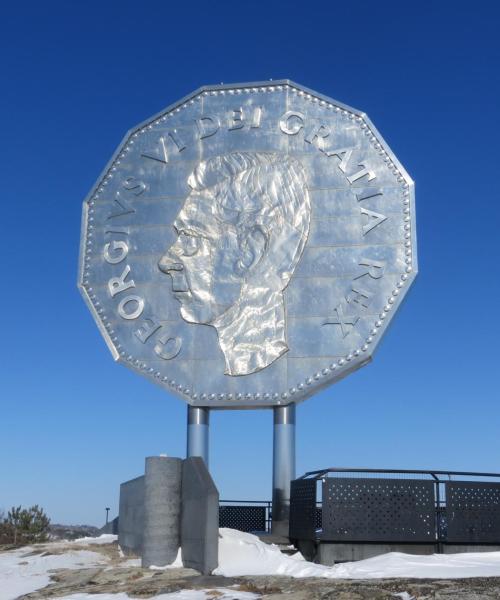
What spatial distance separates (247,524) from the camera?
23.3 m

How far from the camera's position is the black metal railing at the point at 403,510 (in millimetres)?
15547

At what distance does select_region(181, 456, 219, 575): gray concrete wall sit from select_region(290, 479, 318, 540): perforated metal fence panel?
215 cm

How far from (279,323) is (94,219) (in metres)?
5.63

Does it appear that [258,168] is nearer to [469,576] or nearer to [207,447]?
[207,447]

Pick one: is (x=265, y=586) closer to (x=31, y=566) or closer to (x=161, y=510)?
(x=161, y=510)

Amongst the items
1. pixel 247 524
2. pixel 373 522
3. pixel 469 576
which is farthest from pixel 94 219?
pixel 469 576

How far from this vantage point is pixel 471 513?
52.4 feet

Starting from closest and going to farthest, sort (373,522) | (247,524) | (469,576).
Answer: (469,576)
(373,522)
(247,524)

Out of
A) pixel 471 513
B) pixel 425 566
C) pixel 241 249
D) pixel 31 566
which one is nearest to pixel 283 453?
pixel 471 513

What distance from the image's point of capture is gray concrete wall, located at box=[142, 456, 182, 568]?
50.0 ft

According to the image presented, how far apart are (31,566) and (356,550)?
610 centimetres

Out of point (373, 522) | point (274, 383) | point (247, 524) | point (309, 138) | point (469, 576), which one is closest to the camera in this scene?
point (469, 576)

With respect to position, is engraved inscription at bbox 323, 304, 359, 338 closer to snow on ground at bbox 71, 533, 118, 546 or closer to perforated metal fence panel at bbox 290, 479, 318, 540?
perforated metal fence panel at bbox 290, 479, 318, 540

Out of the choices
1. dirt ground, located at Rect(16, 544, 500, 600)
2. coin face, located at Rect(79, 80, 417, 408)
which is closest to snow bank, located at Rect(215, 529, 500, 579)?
dirt ground, located at Rect(16, 544, 500, 600)
